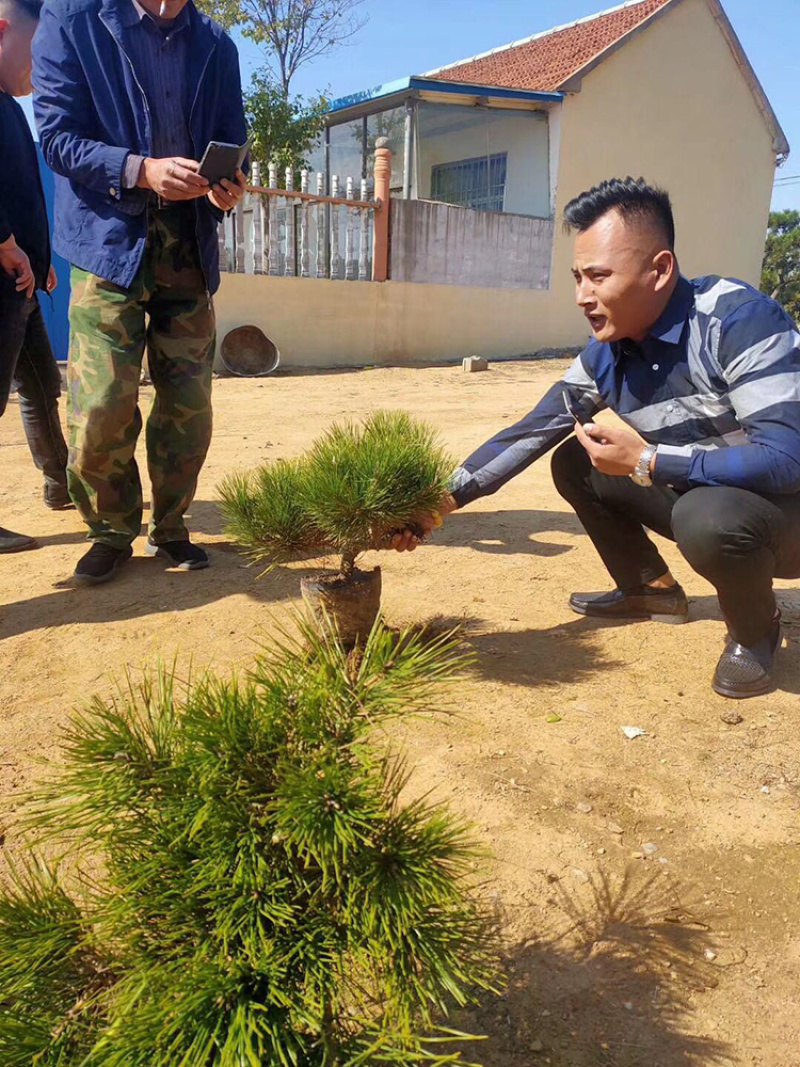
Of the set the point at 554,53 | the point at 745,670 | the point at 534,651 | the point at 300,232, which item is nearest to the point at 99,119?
the point at 534,651

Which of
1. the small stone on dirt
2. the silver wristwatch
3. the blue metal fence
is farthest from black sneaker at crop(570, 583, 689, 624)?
the blue metal fence

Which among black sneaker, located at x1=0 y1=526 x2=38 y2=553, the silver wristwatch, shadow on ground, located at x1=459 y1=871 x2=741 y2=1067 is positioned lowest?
shadow on ground, located at x1=459 y1=871 x2=741 y2=1067

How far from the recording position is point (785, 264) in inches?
856

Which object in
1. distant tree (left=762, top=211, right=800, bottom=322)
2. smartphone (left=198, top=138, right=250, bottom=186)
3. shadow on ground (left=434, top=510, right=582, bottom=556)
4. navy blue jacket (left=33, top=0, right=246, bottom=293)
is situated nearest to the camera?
smartphone (left=198, top=138, right=250, bottom=186)

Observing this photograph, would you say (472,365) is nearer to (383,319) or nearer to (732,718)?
(383,319)

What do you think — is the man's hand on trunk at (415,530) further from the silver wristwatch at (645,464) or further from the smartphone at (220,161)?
the smartphone at (220,161)

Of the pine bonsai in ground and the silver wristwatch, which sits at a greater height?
the silver wristwatch

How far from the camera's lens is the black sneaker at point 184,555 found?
299 centimetres

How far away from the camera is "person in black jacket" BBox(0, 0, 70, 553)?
114 inches

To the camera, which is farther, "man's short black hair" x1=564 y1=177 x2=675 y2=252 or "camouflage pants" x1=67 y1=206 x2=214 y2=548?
"camouflage pants" x1=67 y1=206 x2=214 y2=548

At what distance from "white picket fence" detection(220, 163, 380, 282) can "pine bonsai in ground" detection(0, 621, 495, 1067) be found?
8.51 m

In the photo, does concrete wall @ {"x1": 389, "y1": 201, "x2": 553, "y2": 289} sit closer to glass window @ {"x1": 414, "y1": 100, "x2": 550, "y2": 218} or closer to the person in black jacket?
glass window @ {"x1": 414, "y1": 100, "x2": 550, "y2": 218}

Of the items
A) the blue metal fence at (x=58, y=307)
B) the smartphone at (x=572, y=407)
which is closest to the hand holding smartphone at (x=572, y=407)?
the smartphone at (x=572, y=407)

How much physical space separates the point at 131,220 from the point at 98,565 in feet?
3.72
